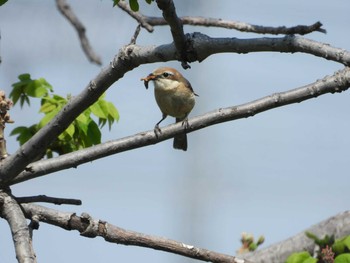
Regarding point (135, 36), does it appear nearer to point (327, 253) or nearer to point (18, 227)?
point (18, 227)

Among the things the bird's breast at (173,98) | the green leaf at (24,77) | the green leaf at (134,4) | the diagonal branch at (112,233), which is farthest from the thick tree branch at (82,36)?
the bird's breast at (173,98)

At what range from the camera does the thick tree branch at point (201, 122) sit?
9.20 feet

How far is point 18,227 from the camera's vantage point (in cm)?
295

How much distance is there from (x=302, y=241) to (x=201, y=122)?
1.65 m

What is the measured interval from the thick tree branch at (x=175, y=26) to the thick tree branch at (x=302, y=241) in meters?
1.77

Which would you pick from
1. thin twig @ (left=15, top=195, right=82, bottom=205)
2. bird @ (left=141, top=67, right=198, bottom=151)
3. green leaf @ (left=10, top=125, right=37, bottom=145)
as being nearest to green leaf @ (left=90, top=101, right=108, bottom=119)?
green leaf @ (left=10, top=125, right=37, bottom=145)

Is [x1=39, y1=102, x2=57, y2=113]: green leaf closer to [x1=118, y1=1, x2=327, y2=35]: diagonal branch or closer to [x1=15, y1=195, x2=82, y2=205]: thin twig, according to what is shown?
[x1=118, y1=1, x2=327, y2=35]: diagonal branch

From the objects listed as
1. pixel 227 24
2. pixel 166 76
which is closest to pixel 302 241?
pixel 227 24

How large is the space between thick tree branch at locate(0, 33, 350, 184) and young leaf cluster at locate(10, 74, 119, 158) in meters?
1.27

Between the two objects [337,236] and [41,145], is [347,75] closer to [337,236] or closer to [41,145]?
[41,145]

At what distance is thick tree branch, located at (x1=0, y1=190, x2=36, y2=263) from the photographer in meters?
2.72

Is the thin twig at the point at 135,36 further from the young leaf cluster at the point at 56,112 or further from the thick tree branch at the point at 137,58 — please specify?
the young leaf cluster at the point at 56,112

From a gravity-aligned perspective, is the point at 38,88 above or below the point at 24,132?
above

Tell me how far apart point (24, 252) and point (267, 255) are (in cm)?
211
